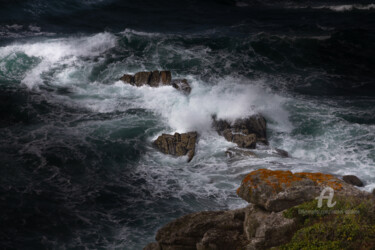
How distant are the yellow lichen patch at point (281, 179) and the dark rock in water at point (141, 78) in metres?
15.9

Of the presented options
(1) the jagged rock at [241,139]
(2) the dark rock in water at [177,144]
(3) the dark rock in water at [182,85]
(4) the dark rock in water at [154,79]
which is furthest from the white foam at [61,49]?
(1) the jagged rock at [241,139]

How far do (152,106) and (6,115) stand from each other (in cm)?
773

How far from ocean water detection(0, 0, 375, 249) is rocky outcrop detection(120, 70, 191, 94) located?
0.57m

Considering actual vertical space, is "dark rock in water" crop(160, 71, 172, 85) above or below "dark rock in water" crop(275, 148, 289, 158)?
above

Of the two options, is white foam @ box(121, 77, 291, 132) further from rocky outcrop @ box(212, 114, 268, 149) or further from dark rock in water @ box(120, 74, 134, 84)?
dark rock in water @ box(120, 74, 134, 84)

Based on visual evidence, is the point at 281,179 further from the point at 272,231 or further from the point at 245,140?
the point at 245,140

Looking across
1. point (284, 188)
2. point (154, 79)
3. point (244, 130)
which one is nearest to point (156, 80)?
point (154, 79)

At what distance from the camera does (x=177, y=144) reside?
56.4 ft

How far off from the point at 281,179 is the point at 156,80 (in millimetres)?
16065

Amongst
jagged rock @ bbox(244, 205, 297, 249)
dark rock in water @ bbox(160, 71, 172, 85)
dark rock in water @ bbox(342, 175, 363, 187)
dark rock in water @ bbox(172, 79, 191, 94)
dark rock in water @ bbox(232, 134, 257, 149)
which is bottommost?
dark rock in water @ bbox(342, 175, 363, 187)

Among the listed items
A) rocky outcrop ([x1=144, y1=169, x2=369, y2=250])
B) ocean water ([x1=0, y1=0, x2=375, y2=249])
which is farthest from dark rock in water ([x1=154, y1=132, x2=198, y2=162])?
rocky outcrop ([x1=144, y1=169, x2=369, y2=250])

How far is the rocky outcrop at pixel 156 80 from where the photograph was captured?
76.2 ft

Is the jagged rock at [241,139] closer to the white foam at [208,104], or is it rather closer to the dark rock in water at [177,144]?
the white foam at [208,104]

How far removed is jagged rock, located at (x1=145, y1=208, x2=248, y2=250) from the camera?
770cm
